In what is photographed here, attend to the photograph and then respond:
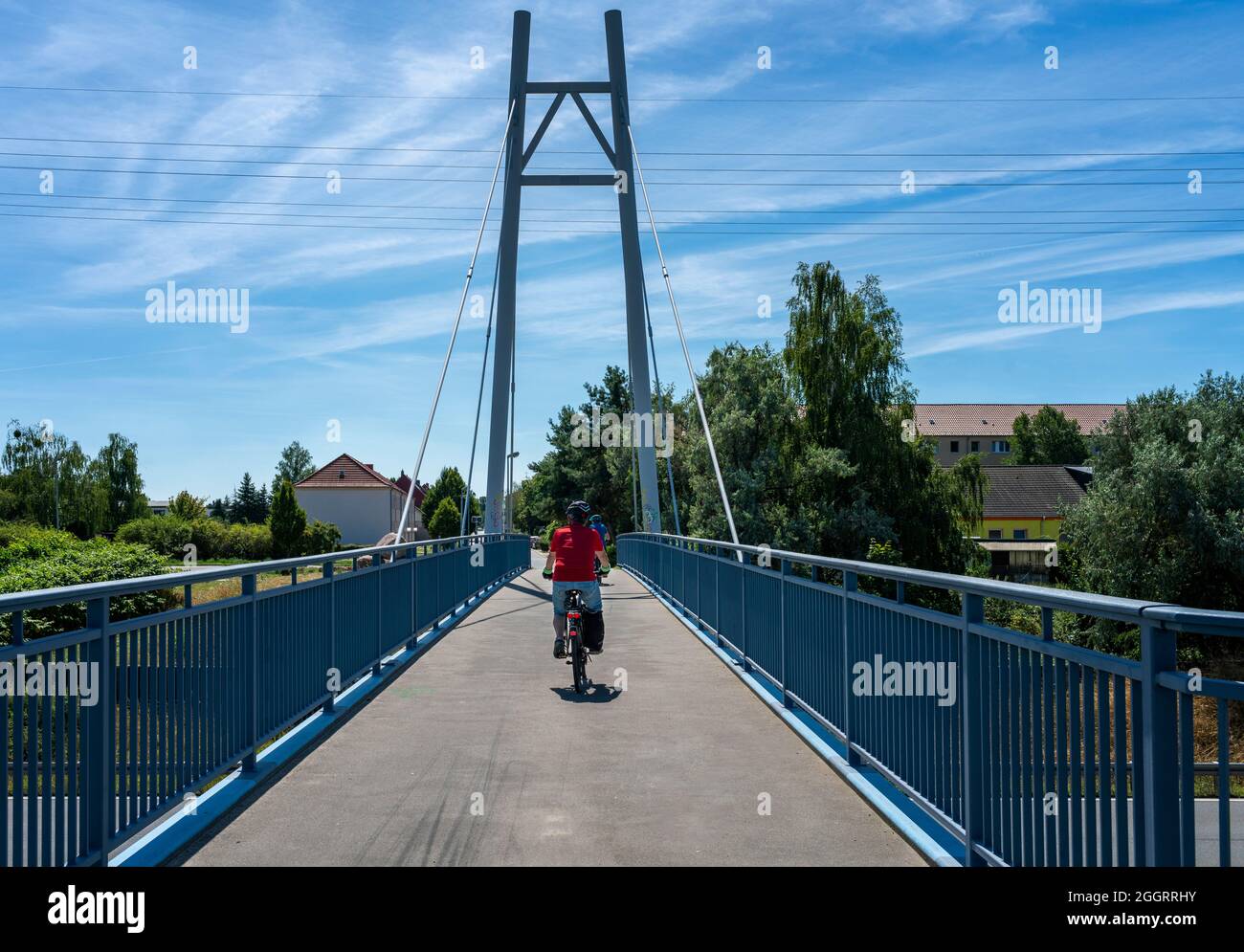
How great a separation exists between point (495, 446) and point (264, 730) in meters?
19.4

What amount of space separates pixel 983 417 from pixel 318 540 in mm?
75340

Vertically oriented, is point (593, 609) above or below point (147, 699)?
below

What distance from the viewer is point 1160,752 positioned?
9.68 feet

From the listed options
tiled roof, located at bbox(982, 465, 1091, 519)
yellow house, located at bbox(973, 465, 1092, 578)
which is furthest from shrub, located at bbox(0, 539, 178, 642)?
tiled roof, located at bbox(982, 465, 1091, 519)

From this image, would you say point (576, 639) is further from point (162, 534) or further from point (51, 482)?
point (51, 482)

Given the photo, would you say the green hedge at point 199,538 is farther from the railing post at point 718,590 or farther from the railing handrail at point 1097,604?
the railing handrail at point 1097,604

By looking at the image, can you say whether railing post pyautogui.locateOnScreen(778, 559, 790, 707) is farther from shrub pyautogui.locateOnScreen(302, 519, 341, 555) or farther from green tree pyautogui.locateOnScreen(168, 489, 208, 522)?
green tree pyautogui.locateOnScreen(168, 489, 208, 522)

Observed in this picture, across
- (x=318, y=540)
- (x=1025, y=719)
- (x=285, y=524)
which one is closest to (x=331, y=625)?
(x=1025, y=719)

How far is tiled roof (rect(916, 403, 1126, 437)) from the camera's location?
120m

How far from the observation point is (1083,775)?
352 cm

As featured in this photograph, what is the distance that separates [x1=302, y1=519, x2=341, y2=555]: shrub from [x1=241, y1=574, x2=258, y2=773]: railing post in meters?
68.5

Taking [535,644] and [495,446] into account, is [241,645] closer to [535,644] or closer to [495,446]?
[535,644]

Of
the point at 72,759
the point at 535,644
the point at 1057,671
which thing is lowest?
the point at 535,644
